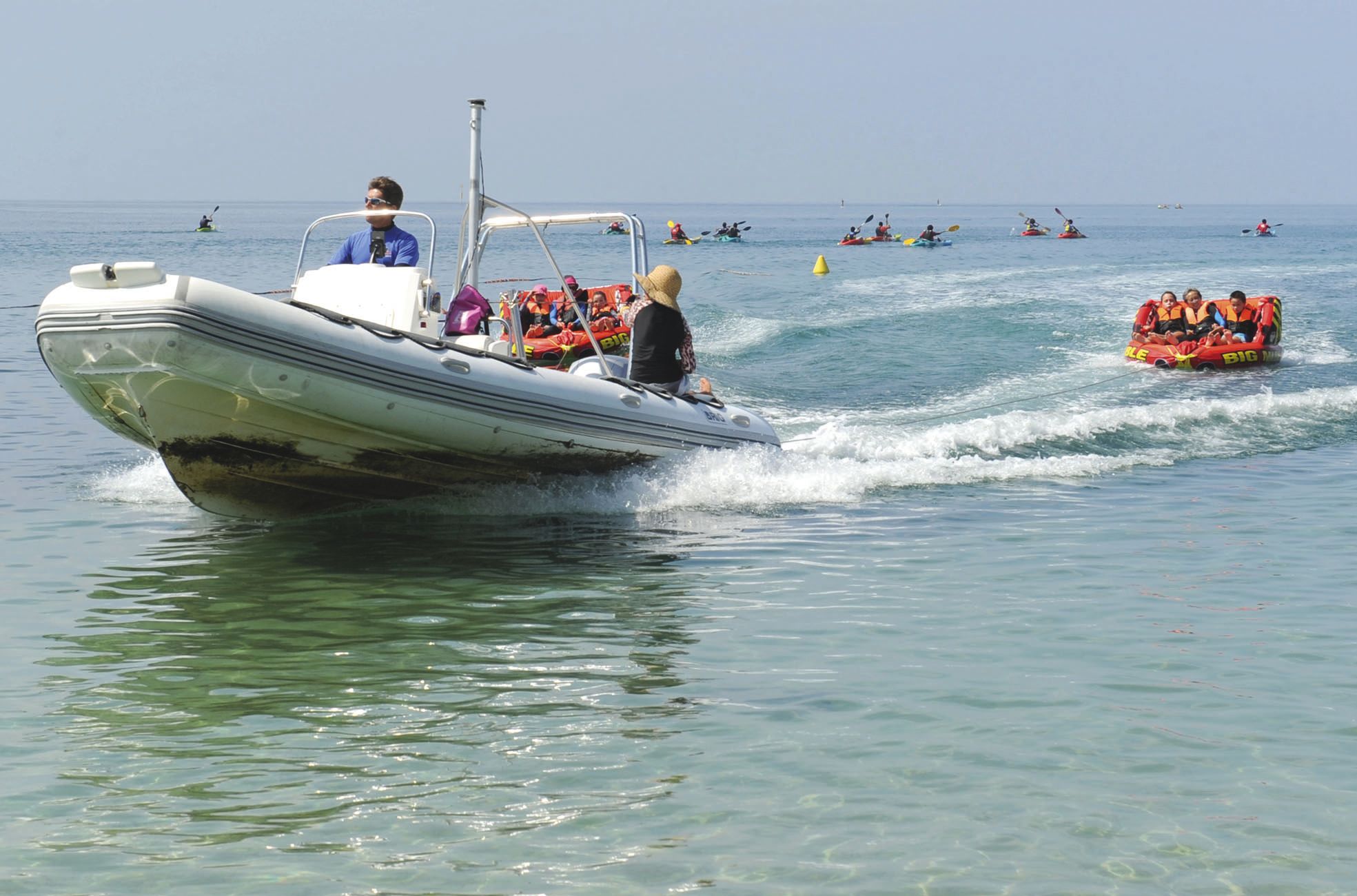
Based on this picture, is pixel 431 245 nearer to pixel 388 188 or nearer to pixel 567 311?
pixel 388 188

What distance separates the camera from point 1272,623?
6711 millimetres

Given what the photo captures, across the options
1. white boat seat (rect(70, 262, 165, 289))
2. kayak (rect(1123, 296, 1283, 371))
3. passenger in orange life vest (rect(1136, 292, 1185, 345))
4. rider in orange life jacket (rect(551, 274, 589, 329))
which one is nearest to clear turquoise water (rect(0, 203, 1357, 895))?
white boat seat (rect(70, 262, 165, 289))

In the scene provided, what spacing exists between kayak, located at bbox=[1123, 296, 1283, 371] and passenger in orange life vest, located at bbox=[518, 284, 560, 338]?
7837 millimetres

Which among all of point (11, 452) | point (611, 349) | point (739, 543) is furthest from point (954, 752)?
point (611, 349)

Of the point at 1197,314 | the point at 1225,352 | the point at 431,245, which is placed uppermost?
the point at 431,245

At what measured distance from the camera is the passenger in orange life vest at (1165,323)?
62.5 feet

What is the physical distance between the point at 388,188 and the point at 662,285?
6.17 feet

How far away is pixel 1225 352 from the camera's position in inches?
717

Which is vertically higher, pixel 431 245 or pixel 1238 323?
pixel 431 245

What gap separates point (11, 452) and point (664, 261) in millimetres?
42550

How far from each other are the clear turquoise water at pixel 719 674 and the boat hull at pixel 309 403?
1.26 feet

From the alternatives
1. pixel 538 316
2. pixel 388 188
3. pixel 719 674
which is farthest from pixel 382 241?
pixel 538 316

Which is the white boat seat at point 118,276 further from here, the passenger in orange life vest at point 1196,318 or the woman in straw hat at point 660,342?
the passenger in orange life vest at point 1196,318

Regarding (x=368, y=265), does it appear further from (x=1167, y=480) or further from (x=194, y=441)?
(x=1167, y=480)
